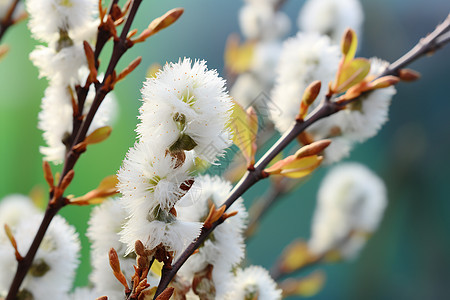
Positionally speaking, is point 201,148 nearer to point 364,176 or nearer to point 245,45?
point 245,45

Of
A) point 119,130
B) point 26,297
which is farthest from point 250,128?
point 119,130

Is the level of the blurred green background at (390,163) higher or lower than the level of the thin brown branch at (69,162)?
lower

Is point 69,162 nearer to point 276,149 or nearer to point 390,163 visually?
point 276,149

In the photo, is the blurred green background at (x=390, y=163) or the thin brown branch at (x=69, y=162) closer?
the thin brown branch at (x=69, y=162)

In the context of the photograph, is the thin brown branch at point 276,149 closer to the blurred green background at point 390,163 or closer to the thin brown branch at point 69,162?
the thin brown branch at point 69,162

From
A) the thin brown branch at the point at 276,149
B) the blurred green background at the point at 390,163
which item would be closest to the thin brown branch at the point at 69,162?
the thin brown branch at the point at 276,149

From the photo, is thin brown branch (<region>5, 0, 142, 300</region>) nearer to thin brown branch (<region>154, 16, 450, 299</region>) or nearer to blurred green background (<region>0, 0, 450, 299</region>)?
thin brown branch (<region>154, 16, 450, 299</region>)
